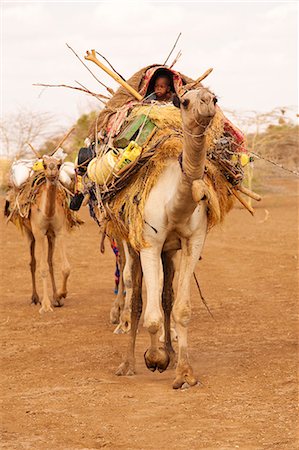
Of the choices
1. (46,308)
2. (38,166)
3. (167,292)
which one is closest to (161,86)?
(167,292)

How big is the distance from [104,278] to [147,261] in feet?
26.0

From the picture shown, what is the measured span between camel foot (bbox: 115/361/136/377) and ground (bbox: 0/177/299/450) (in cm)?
8

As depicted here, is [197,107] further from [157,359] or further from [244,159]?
[157,359]

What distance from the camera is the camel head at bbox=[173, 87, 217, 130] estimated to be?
6.37 meters

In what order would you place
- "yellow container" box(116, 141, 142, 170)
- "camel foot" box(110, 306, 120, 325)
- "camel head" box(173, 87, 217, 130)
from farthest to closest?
"camel foot" box(110, 306, 120, 325), "yellow container" box(116, 141, 142, 170), "camel head" box(173, 87, 217, 130)

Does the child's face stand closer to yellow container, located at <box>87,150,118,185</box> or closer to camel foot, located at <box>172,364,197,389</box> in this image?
yellow container, located at <box>87,150,118,185</box>

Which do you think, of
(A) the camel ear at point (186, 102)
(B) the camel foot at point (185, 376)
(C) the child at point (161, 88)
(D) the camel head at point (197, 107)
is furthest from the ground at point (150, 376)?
(C) the child at point (161, 88)

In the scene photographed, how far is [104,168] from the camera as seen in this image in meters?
7.90

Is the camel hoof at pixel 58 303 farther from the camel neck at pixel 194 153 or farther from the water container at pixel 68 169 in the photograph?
the camel neck at pixel 194 153

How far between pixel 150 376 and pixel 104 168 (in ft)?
6.06

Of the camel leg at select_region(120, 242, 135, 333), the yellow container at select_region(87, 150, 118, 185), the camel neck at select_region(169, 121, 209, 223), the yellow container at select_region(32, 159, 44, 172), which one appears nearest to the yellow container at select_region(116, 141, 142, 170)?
the yellow container at select_region(87, 150, 118, 185)

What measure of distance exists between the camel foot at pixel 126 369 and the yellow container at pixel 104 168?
5.24ft

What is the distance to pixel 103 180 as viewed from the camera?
7.91m

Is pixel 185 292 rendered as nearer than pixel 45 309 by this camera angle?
Yes
